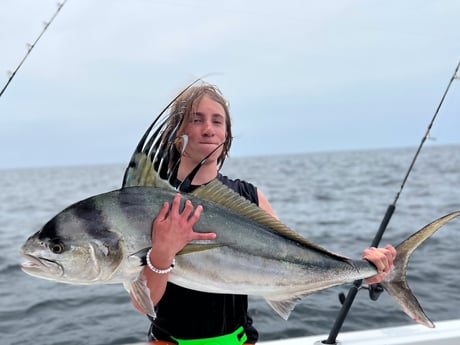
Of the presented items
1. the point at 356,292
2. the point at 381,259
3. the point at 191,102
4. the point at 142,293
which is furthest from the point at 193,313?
the point at 356,292

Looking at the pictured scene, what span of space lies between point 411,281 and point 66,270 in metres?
7.03

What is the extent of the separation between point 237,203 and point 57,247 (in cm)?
77

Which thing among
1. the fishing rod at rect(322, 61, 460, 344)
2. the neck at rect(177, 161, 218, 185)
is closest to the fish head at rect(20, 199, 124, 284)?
the neck at rect(177, 161, 218, 185)

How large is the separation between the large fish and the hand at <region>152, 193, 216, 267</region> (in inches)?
1.6

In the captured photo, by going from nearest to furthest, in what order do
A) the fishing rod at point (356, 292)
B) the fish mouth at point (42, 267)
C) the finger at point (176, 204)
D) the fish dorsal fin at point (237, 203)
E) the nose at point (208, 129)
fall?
1. the fish mouth at point (42, 267)
2. the finger at point (176, 204)
3. the fish dorsal fin at point (237, 203)
4. the nose at point (208, 129)
5. the fishing rod at point (356, 292)

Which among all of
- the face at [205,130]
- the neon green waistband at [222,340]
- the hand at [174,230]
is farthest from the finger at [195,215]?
the neon green waistband at [222,340]

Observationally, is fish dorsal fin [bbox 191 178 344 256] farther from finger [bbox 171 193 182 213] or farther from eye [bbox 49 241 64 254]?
eye [bbox 49 241 64 254]

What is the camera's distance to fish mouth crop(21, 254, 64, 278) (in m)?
1.77

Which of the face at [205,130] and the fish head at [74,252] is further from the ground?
the face at [205,130]

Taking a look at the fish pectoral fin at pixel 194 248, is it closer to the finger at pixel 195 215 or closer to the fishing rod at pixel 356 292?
the finger at pixel 195 215

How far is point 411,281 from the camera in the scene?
771cm

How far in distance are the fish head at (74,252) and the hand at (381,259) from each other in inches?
47.1

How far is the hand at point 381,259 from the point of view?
7.52 ft

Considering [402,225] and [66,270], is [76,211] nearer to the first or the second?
[66,270]
